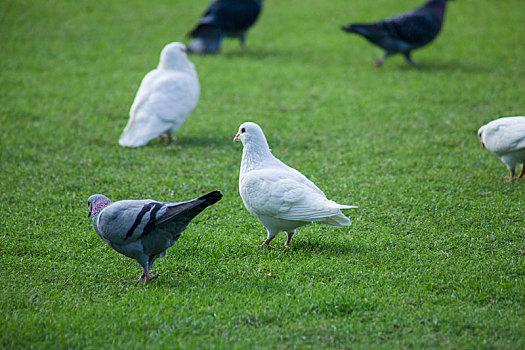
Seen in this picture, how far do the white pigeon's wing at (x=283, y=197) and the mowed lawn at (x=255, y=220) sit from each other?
428 millimetres

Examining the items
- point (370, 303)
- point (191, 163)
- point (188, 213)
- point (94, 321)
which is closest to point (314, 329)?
point (370, 303)

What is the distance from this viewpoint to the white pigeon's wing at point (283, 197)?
4094mm

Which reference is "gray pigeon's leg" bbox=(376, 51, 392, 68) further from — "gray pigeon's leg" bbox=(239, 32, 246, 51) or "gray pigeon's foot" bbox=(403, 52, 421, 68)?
"gray pigeon's leg" bbox=(239, 32, 246, 51)

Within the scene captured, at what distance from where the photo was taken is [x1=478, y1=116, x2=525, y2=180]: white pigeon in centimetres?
530

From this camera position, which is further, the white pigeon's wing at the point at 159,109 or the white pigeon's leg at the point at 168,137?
the white pigeon's leg at the point at 168,137

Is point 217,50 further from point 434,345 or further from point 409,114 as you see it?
point 434,345

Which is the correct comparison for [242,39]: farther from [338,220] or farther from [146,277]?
[146,277]

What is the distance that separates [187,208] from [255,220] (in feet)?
5.26

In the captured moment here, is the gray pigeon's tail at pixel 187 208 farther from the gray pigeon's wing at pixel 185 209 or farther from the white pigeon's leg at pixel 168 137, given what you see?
the white pigeon's leg at pixel 168 137

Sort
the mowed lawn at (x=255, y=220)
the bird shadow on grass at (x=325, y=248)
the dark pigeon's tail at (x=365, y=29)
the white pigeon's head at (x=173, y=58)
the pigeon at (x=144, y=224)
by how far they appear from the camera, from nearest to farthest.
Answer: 1. the mowed lawn at (x=255, y=220)
2. the pigeon at (x=144, y=224)
3. the bird shadow on grass at (x=325, y=248)
4. the white pigeon's head at (x=173, y=58)
5. the dark pigeon's tail at (x=365, y=29)

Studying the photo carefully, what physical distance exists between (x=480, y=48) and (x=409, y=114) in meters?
4.79

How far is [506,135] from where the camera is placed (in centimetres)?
540

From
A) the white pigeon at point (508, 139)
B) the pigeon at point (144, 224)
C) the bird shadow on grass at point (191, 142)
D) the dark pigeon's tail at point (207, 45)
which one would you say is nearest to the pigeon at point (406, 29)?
the dark pigeon's tail at point (207, 45)

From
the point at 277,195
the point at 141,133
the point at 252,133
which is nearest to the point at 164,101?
the point at 141,133
